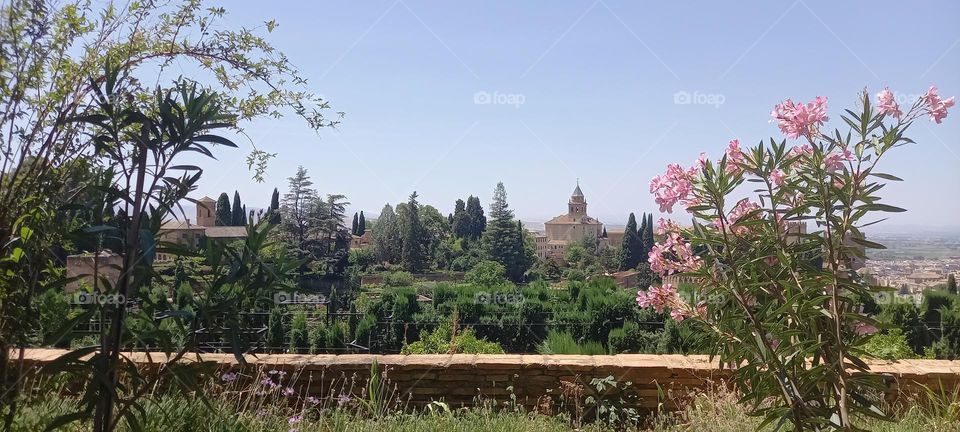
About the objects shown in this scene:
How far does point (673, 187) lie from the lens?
85.0 inches

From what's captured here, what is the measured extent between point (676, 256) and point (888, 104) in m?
0.85

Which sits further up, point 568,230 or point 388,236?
point 568,230

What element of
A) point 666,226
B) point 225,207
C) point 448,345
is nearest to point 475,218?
point 225,207

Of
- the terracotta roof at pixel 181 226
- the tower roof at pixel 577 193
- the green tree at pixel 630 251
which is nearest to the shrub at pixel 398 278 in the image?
the green tree at pixel 630 251

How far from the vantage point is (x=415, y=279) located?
1069 centimetres

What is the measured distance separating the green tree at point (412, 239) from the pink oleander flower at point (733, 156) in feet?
30.1

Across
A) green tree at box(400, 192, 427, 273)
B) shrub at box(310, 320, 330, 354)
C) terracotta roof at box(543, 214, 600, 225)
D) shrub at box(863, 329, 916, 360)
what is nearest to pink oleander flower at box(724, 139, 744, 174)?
shrub at box(863, 329, 916, 360)

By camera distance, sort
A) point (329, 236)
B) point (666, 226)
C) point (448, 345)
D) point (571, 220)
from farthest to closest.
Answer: point (571, 220) → point (329, 236) → point (448, 345) → point (666, 226)

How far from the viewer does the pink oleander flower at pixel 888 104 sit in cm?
191

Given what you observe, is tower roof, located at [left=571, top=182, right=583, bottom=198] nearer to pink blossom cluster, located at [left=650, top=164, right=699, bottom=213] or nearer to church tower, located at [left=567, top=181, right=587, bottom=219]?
church tower, located at [left=567, top=181, right=587, bottom=219]

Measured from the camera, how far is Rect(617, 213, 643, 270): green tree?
10.5 m

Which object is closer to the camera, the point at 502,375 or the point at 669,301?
the point at 669,301
